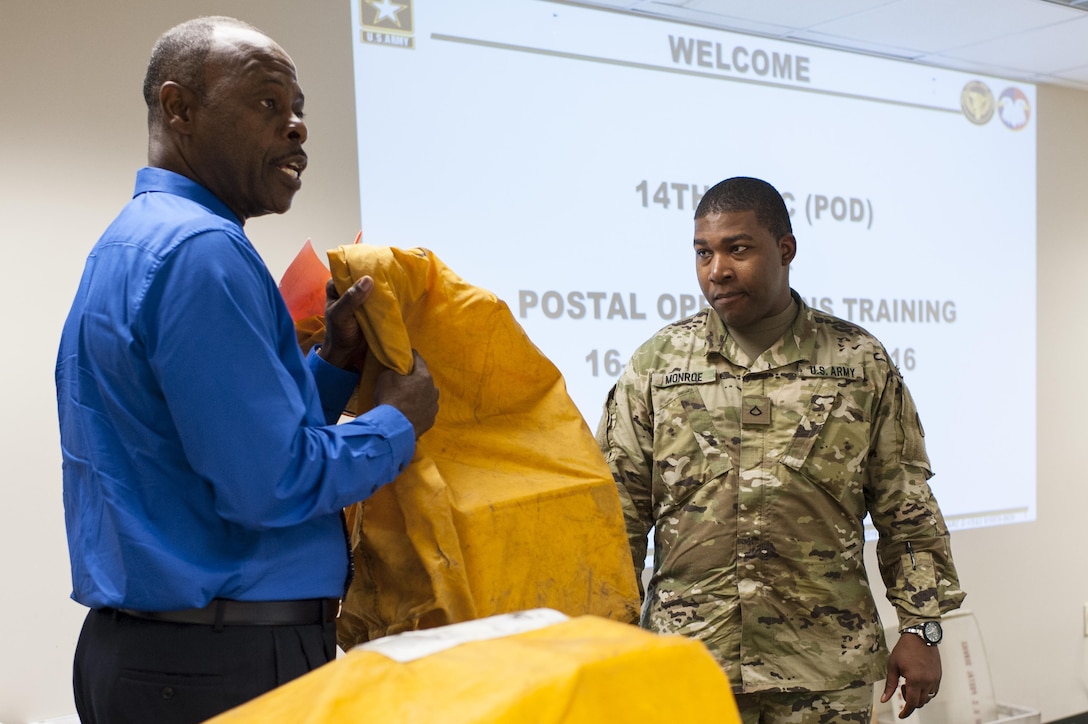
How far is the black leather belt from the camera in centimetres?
115

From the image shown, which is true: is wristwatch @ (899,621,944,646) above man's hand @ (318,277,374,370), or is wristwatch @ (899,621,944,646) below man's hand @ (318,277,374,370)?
below

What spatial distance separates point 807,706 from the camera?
2.07 metres

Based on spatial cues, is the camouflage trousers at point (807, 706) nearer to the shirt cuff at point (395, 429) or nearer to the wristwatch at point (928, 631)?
the wristwatch at point (928, 631)

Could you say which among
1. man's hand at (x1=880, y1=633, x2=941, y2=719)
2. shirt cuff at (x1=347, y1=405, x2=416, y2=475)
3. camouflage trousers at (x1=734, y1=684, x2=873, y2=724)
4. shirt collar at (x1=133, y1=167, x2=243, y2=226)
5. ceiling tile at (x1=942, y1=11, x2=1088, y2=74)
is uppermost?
ceiling tile at (x1=942, y1=11, x2=1088, y2=74)

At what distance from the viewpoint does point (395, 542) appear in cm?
137

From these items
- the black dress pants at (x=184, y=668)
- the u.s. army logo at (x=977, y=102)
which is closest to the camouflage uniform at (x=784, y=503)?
the black dress pants at (x=184, y=668)

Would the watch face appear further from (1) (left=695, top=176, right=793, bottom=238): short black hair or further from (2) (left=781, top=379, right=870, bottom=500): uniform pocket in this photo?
(1) (left=695, top=176, right=793, bottom=238): short black hair

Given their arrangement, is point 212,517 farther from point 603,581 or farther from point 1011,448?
point 1011,448

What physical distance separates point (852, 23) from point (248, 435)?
3.40 m

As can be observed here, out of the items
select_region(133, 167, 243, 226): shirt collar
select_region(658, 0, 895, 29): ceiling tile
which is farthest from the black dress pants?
select_region(658, 0, 895, 29): ceiling tile

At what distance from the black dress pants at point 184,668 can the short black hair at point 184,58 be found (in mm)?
625

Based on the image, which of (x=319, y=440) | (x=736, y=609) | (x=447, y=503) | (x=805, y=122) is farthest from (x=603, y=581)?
(x=805, y=122)

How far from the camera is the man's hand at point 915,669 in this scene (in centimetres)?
206

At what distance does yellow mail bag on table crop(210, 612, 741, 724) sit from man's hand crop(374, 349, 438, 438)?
2.00 ft
